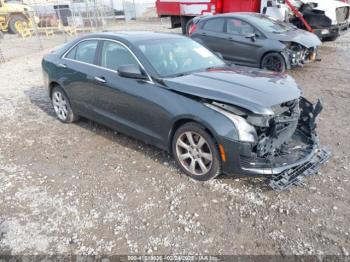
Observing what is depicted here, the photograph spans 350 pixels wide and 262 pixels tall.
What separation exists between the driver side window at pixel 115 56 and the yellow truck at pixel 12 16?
68.3 ft

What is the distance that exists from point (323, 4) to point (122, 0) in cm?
2423

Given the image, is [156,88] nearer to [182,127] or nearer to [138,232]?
[182,127]

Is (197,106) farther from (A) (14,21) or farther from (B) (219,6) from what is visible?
(A) (14,21)

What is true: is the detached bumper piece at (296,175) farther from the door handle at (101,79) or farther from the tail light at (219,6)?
the tail light at (219,6)

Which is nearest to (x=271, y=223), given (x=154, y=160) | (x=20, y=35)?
(x=154, y=160)

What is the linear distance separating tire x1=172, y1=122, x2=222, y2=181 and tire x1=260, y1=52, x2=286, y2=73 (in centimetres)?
505

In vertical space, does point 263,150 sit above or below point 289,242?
above

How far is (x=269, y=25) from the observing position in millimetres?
8430

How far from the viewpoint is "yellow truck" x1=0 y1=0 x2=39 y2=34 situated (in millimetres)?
22219

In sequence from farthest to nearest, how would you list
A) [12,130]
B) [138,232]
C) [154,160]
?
[12,130], [154,160], [138,232]

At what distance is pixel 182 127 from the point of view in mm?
3670

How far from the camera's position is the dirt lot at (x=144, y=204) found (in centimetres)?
287

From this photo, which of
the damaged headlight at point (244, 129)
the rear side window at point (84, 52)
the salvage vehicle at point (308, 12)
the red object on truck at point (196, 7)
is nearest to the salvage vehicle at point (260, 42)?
the salvage vehicle at point (308, 12)

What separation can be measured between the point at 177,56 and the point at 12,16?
22.8 meters
